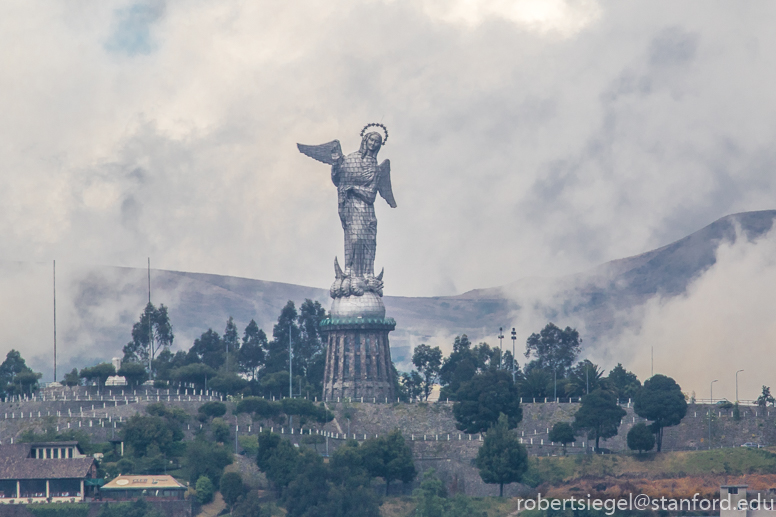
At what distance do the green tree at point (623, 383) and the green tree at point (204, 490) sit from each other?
48.5 meters

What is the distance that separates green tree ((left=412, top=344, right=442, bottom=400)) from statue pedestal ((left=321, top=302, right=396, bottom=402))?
18623mm

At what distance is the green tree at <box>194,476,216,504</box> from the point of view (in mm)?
136000

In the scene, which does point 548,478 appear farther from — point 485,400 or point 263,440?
point 263,440

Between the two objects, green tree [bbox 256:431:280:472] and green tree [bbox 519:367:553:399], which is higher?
green tree [bbox 519:367:553:399]

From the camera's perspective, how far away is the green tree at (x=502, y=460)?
139375 millimetres

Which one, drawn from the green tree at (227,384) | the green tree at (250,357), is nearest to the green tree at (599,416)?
the green tree at (227,384)

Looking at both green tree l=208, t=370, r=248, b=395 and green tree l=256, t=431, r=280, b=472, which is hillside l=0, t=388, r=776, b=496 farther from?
green tree l=256, t=431, r=280, b=472

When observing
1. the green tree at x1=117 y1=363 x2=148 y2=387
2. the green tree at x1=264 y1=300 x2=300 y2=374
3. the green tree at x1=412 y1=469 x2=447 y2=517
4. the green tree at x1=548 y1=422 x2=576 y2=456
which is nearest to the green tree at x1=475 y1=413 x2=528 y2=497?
the green tree at x1=412 y1=469 x2=447 y2=517

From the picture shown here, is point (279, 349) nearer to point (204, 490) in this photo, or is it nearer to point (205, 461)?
point (205, 461)

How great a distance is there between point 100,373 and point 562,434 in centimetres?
4837

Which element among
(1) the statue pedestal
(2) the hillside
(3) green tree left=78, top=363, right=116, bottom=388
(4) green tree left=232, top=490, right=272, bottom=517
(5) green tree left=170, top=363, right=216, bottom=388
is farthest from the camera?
(1) the statue pedestal

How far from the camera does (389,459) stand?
14275cm

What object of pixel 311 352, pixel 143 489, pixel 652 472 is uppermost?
pixel 311 352

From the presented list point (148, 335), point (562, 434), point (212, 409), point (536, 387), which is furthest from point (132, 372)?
point (562, 434)
